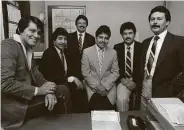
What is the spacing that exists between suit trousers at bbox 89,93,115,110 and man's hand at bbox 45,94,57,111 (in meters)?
0.23

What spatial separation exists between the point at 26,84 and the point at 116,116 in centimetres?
35

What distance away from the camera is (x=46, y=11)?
97 cm

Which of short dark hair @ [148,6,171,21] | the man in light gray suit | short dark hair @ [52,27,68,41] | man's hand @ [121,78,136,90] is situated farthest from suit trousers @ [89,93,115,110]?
short dark hair @ [148,6,171,21]

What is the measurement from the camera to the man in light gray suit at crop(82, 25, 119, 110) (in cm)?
105

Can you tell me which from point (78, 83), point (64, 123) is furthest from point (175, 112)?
point (78, 83)

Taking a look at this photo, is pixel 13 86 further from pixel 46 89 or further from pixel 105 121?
pixel 105 121

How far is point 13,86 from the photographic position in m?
0.78

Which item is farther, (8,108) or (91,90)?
(91,90)

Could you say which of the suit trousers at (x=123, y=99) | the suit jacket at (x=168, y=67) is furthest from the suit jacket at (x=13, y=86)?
the suit jacket at (x=168, y=67)

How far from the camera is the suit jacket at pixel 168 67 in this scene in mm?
966

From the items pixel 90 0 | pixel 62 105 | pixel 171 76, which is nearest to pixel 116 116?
pixel 62 105

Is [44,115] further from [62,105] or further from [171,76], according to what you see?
[171,76]

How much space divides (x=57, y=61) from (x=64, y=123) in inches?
15.0

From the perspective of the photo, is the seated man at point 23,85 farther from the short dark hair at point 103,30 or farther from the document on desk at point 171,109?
the document on desk at point 171,109
